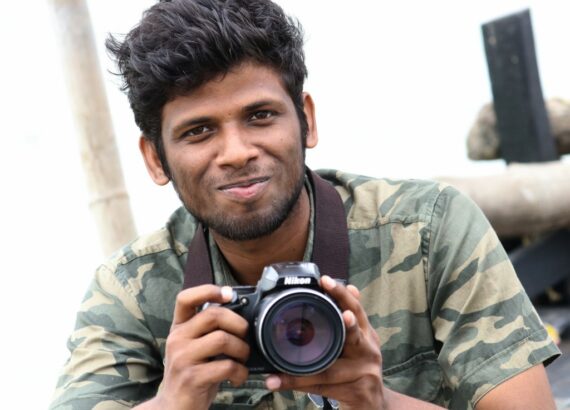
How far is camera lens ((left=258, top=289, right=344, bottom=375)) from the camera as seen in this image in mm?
2104

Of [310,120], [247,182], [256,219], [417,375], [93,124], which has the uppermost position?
[93,124]

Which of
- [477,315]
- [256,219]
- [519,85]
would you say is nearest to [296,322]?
[256,219]

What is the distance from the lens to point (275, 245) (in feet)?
8.95

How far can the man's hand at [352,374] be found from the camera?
215 centimetres

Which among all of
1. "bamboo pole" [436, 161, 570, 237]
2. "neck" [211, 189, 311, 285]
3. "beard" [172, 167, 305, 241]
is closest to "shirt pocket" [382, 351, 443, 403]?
"neck" [211, 189, 311, 285]

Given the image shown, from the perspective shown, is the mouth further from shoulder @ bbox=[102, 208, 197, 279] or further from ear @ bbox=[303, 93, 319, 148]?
shoulder @ bbox=[102, 208, 197, 279]

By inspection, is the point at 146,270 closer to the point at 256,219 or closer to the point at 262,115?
the point at 256,219

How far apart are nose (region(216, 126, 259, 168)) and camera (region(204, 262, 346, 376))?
16.2 inches

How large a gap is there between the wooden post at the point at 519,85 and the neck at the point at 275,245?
2.55 metres

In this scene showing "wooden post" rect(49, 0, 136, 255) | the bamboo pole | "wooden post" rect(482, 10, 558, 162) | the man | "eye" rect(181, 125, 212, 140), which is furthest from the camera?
"wooden post" rect(482, 10, 558, 162)

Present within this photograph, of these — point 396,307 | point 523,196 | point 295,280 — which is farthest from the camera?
point 523,196

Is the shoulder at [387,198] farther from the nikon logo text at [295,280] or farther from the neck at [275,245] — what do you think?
the nikon logo text at [295,280]

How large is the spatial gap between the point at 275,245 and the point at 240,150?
1.22ft

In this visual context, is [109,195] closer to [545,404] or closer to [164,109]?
[164,109]
